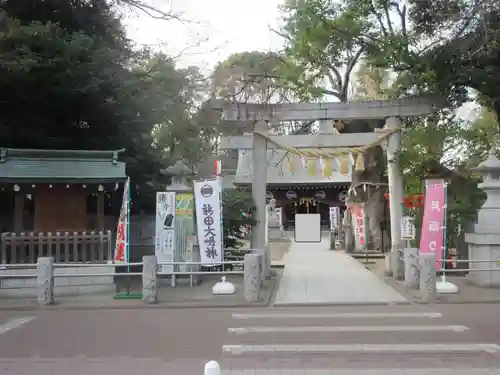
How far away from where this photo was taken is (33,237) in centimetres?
1438

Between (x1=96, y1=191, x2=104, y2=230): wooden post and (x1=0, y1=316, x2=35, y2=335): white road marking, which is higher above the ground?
(x1=96, y1=191, x2=104, y2=230): wooden post


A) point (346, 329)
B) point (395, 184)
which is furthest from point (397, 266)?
point (346, 329)

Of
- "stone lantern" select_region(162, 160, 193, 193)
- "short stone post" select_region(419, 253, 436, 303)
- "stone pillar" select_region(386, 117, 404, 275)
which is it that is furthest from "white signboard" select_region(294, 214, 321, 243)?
"short stone post" select_region(419, 253, 436, 303)

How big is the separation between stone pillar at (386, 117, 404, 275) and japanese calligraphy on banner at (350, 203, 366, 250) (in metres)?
8.67

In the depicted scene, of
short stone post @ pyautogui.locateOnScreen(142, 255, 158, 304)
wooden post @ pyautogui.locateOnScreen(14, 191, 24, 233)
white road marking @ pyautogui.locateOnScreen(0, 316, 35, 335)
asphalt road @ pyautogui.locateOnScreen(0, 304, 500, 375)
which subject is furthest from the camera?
wooden post @ pyautogui.locateOnScreen(14, 191, 24, 233)

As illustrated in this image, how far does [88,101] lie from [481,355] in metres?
13.5

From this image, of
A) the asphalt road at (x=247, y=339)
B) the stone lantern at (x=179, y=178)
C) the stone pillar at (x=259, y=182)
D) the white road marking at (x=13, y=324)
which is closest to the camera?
the asphalt road at (x=247, y=339)

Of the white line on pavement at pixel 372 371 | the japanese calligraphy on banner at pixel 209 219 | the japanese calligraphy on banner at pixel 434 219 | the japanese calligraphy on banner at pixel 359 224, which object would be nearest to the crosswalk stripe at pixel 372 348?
the white line on pavement at pixel 372 371

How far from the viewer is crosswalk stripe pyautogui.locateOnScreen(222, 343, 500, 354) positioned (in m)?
7.77

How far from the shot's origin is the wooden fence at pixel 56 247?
14.2 metres

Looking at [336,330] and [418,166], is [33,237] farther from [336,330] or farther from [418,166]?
[418,166]

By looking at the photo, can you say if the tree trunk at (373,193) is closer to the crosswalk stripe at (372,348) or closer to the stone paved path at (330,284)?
the stone paved path at (330,284)

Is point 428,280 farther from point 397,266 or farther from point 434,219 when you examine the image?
point 397,266

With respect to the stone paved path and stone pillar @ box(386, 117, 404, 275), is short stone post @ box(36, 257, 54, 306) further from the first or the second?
stone pillar @ box(386, 117, 404, 275)
